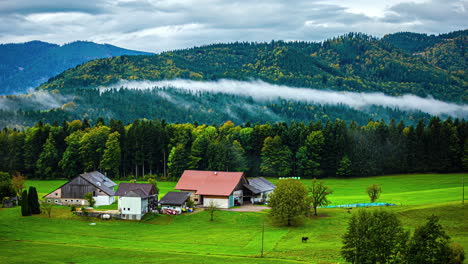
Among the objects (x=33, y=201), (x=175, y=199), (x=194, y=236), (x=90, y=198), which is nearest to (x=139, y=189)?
(x=175, y=199)

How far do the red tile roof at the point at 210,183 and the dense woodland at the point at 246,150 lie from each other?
2562 centimetres

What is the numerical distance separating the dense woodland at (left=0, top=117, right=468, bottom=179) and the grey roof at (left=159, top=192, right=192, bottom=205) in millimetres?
35529

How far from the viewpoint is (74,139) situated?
119m

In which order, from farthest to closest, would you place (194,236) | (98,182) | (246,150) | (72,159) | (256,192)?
(246,150) → (72,159) → (256,192) → (98,182) → (194,236)

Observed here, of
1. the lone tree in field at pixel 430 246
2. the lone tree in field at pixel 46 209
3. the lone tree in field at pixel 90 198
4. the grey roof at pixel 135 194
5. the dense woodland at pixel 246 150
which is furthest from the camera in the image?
the dense woodland at pixel 246 150

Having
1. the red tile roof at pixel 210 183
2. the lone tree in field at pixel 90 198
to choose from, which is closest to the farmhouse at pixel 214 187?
the red tile roof at pixel 210 183

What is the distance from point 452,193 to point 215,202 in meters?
38.3

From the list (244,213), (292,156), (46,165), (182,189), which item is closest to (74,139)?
(46,165)

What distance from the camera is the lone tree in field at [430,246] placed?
4084 cm

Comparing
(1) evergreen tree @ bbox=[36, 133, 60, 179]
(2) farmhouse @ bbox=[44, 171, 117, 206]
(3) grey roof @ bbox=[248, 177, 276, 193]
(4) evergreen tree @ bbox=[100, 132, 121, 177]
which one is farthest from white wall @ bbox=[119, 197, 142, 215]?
(1) evergreen tree @ bbox=[36, 133, 60, 179]

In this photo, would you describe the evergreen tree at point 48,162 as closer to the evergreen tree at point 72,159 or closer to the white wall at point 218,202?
the evergreen tree at point 72,159

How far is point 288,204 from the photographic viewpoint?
66.4m

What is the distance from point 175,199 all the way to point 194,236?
1650 cm

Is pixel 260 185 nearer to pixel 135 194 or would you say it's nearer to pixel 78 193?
pixel 135 194
